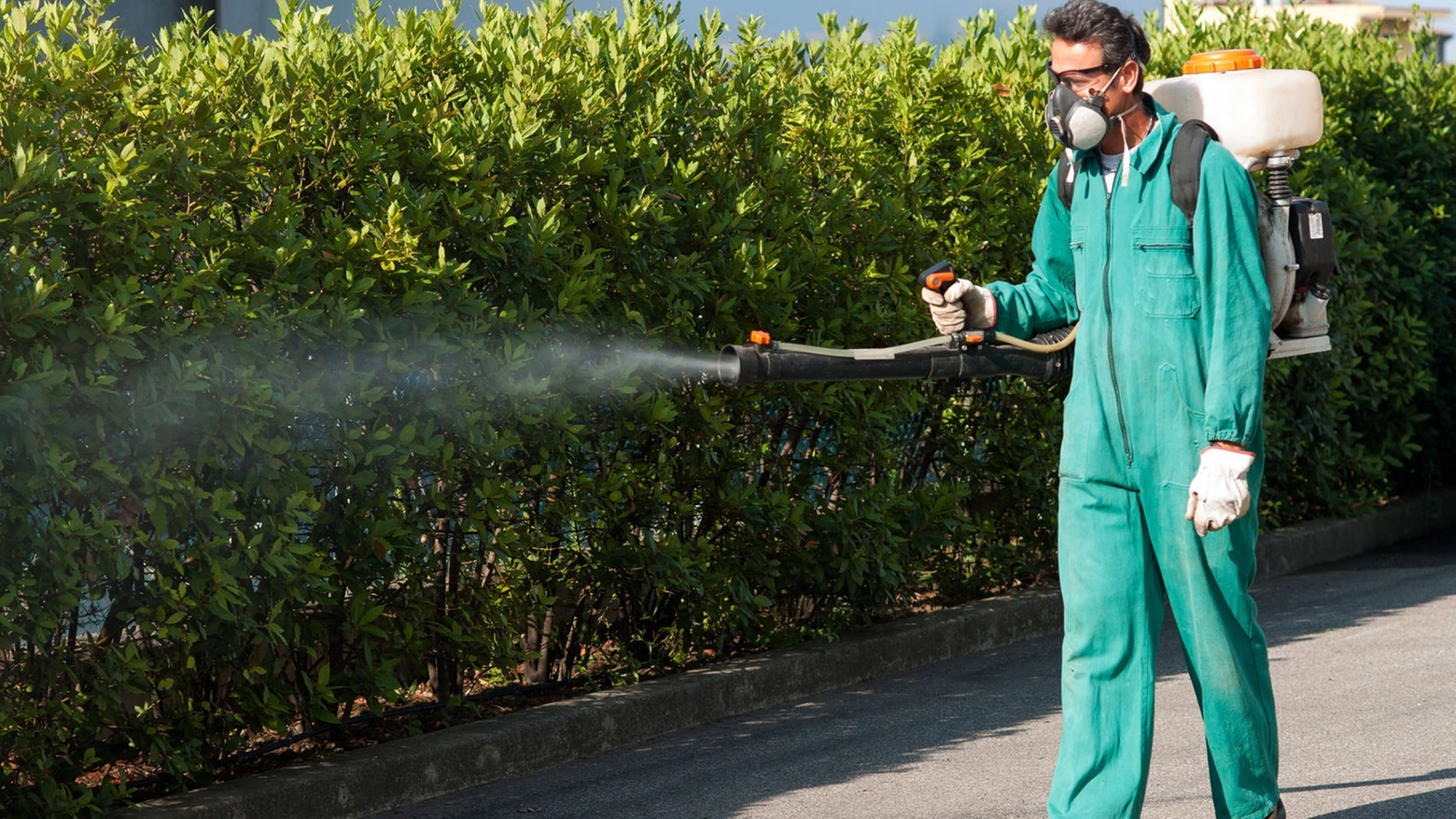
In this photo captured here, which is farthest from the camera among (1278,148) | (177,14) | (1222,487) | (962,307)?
(177,14)

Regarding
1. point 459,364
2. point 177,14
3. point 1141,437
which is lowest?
point 1141,437

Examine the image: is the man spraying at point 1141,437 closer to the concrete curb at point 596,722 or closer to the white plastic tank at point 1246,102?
the white plastic tank at point 1246,102

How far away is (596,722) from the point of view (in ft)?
17.7

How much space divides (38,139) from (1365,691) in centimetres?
458

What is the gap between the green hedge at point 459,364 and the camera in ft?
13.4

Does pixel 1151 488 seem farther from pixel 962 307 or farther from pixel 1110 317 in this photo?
pixel 962 307

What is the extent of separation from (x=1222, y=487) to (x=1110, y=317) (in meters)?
0.49

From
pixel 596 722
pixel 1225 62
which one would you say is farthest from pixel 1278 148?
pixel 596 722

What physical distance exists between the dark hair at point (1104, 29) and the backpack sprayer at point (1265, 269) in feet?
0.70

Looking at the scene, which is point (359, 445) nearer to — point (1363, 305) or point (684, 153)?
point (684, 153)

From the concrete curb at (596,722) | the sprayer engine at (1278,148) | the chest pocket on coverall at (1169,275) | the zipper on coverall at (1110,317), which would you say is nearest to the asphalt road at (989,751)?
the concrete curb at (596,722)

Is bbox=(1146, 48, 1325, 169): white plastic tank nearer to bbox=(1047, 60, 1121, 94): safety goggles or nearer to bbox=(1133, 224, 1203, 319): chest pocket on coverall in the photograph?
bbox=(1047, 60, 1121, 94): safety goggles

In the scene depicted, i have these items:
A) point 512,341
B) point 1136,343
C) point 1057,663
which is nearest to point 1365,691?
point 1057,663

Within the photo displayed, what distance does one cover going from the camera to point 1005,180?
6.86 metres
